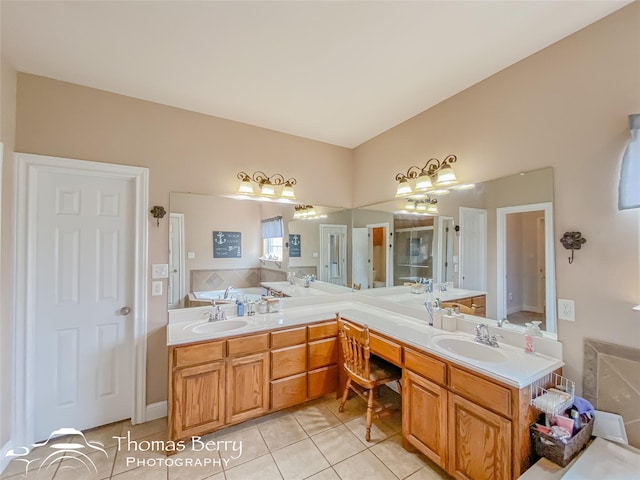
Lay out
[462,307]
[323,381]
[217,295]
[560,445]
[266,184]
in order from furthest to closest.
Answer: [266,184] < [217,295] < [323,381] < [462,307] < [560,445]

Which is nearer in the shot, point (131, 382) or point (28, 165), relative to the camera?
point (28, 165)

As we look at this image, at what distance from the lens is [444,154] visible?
2375mm

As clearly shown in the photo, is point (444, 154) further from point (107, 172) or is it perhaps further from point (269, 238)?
Answer: point (107, 172)

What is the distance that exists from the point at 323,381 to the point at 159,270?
1.76 meters

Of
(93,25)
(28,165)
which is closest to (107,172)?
(28,165)

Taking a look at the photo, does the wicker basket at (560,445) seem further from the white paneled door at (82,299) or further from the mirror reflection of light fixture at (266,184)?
the white paneled door at (82,299)

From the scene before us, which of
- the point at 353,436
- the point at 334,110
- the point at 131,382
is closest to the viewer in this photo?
the point at 353,436

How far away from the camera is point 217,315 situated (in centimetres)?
249

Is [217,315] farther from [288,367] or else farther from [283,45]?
[283,45]

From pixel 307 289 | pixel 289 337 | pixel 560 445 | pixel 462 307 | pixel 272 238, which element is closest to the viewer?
pixel 560 445

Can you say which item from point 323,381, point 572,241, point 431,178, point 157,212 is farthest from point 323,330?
point 572,241

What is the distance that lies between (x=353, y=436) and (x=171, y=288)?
191cm

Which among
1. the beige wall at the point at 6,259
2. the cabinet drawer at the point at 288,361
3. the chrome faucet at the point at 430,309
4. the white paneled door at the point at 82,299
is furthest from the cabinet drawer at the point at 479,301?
the beige wall at the point at 6,259

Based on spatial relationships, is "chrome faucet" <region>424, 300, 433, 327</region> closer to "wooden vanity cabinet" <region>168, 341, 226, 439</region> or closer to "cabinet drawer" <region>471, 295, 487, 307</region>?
"cabinet drawer" <region>471, 295, 487, 307</region>
